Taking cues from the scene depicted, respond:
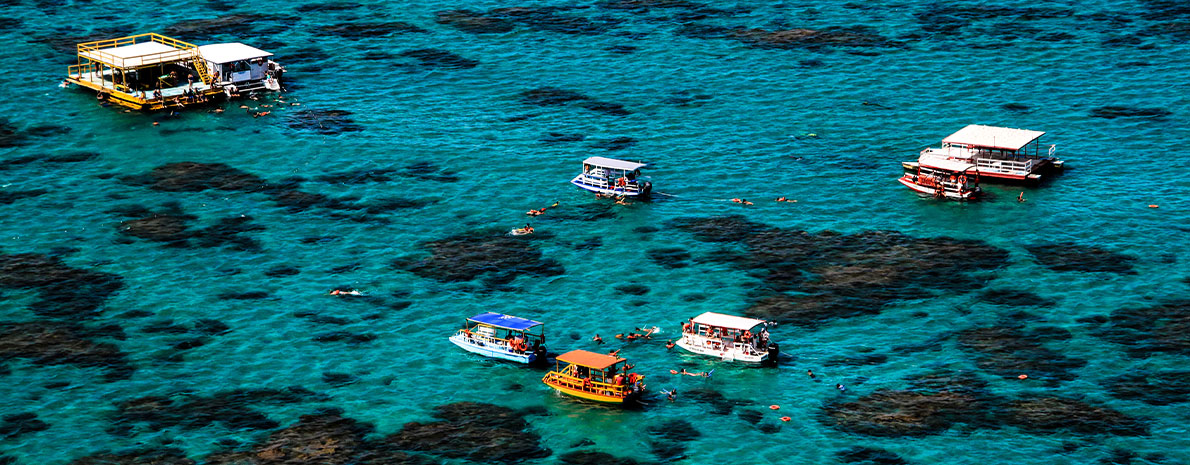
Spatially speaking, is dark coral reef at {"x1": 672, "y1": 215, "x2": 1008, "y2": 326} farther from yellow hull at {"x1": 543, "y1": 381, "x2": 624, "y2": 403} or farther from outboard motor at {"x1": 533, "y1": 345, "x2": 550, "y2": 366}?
yellow hull at {"x1": 543, "y1": 381, "x2": 624, "y2": 403}

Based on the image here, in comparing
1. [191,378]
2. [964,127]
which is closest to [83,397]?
[191,378]

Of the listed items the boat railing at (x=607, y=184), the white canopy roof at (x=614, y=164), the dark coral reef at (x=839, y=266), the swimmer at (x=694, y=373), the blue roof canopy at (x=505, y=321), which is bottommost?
the swimmer at (x=694, y=373)

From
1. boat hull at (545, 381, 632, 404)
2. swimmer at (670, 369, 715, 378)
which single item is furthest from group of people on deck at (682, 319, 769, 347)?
boat hull at (545, 381, 632, 404)

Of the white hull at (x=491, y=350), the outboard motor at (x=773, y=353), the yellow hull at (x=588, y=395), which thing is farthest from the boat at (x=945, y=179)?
the yellow hull at (x=588, y=395)

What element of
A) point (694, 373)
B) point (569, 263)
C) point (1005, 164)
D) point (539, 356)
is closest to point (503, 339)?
point (539, 356)

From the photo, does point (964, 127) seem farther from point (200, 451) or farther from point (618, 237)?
point (200, 451)

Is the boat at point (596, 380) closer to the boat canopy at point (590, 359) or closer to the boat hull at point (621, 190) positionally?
the boat canopy at point (590, 359)
